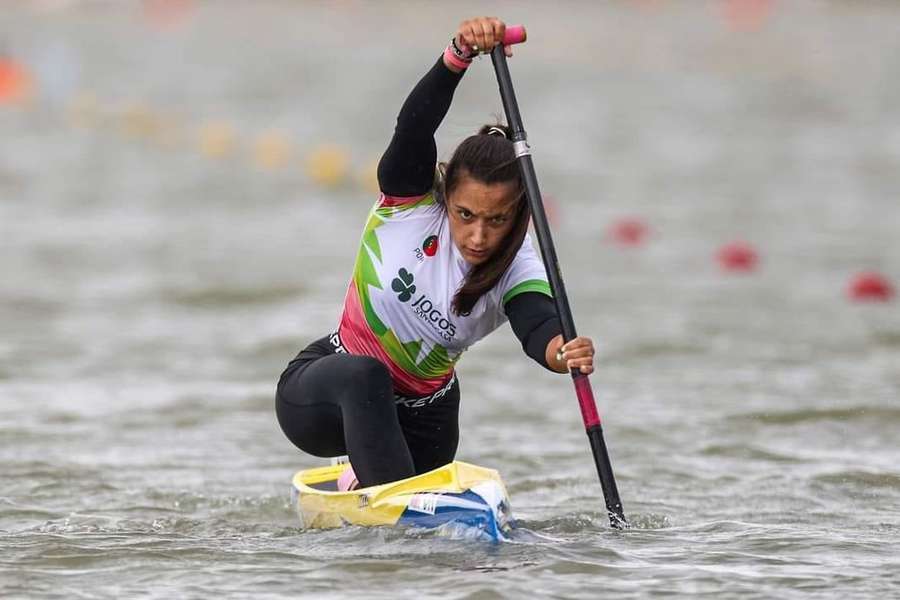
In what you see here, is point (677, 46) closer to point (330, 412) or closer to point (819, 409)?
point (819, 409)

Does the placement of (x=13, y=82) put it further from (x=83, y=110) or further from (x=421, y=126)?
(x=421, y=126)

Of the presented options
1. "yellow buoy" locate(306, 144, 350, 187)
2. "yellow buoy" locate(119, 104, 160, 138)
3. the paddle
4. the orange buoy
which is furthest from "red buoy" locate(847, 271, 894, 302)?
the orange buoy

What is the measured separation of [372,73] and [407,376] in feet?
68.4

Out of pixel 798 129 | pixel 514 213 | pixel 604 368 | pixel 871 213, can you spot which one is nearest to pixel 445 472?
pixel 514 213

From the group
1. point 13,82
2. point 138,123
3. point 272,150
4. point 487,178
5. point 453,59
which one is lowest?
point 487,178

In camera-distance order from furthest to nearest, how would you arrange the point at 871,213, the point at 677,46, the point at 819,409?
the point at 677,46 < the point at 871,213 < the point at 819,409

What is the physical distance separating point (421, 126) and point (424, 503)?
48.6 inches

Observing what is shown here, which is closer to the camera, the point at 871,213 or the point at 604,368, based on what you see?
the point at 604,368

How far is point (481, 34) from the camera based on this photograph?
553 cm

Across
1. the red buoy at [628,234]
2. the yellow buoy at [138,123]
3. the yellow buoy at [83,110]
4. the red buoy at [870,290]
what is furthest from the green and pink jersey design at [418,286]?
the yellow buoy at [83,110]

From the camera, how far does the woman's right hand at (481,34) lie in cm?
551

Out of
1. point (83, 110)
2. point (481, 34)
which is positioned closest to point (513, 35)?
point (481, 34)

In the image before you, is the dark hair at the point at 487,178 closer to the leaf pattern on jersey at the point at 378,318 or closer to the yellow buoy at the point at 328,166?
the leaf pattern on jersey at the point at 378,318

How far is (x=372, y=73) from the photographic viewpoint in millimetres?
26422
